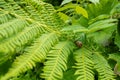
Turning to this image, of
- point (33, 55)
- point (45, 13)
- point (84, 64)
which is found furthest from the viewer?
point (45, 13)

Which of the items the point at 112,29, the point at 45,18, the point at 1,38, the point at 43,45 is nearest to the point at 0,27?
the point at 1,38

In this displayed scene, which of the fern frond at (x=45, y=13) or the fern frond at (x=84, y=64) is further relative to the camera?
the fern frond at (x=45, y=13)


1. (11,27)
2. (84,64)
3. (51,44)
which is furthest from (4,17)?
(84,64)

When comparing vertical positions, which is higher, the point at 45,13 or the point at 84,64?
the point at 45,13

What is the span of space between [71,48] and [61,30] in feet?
0.27

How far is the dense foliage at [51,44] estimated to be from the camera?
103cm

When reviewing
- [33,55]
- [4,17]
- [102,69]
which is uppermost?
[4,17]

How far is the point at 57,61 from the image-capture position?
1.07m

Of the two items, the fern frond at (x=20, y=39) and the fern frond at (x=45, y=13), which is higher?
the fern frond at (x=45, y=13)

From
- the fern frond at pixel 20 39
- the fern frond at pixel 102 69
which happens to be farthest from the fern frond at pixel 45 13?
the fern frond at pixel 102 69

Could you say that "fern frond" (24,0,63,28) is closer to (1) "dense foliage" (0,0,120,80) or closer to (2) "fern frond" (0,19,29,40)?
(1) "dense foliage" (0,0,120,80)

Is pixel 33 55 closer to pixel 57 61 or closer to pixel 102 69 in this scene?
pixel 57 61

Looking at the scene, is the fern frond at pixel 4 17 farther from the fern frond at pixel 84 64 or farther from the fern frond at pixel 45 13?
the fern frond at pixel 84 64

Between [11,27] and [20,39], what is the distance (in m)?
0.06
